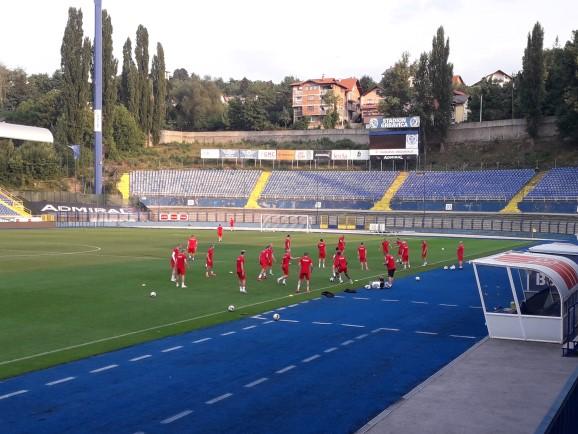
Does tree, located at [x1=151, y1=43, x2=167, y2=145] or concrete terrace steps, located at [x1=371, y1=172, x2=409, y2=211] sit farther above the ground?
tree, located at [x1=151, y1=43, x2=167, y2=145]

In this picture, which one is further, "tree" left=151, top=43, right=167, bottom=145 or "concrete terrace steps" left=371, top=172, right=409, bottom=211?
"tree" left=151, top=43, right=167, bottom=145

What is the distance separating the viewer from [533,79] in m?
83.0

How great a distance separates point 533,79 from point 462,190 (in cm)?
1887

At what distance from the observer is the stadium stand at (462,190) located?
245 feet

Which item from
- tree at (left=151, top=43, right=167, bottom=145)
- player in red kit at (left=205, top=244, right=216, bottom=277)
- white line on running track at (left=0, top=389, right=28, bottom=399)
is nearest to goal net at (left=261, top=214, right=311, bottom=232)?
tree at (left=151, top=43, right=167, bottom=145)

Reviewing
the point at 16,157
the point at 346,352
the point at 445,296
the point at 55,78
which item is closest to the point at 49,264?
the point at 445,296

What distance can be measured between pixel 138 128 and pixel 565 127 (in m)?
61.2

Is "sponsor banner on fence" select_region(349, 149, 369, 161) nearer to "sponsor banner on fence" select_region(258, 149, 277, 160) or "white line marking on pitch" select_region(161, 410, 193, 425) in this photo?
"sponsor banner on fence" select_region(258, 149, 277, 160)

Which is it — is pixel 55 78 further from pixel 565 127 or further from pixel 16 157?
pixel 565 127

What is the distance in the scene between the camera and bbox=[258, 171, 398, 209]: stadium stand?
81.9 meters

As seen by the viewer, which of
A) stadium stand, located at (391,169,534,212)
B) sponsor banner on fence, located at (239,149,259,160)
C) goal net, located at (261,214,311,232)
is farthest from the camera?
sponsor banner on fence, located at (239,149,259,160)

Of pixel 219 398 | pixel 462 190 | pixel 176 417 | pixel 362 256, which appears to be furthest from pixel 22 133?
pixel 176 417

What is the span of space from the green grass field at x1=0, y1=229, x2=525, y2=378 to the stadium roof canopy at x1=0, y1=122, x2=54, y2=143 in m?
35.6

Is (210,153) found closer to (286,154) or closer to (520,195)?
(286,154)
